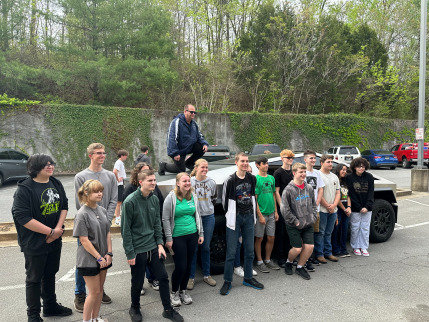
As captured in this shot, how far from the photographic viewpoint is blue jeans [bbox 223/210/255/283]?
401cm

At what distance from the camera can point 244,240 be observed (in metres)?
4.16

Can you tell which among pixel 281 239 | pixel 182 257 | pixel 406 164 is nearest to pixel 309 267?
pixel 281 239

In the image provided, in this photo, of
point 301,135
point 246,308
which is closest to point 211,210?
point 246,308

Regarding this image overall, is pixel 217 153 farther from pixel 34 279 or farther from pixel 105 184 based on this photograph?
pixel 34 279

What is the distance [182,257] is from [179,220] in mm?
430

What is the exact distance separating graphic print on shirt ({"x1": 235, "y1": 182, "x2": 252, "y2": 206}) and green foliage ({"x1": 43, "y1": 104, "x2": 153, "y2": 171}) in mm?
15126

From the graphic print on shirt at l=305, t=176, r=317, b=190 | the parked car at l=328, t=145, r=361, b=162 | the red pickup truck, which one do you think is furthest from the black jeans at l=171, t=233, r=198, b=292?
the red pickup truck

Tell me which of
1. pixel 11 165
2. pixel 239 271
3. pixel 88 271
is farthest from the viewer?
pixel 11 165

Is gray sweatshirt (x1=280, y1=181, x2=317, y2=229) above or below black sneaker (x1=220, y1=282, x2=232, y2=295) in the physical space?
above

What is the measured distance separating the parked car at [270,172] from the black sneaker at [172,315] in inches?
50.4

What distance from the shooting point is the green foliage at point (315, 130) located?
21.8m

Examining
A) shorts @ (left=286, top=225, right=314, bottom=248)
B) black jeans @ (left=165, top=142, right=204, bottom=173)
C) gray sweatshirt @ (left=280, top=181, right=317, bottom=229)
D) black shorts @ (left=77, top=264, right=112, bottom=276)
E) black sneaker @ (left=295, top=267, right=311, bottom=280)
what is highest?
black jeans @ (left=165, top=142, right=204, bottom=173)

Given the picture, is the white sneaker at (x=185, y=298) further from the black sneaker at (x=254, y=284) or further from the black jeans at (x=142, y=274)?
the black sneaker at (x=254, y=284)

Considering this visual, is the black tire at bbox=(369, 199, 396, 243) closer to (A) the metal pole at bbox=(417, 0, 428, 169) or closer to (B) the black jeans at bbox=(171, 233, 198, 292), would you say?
(B) the black jeans at bbox=(171, 233, 198, 292)
